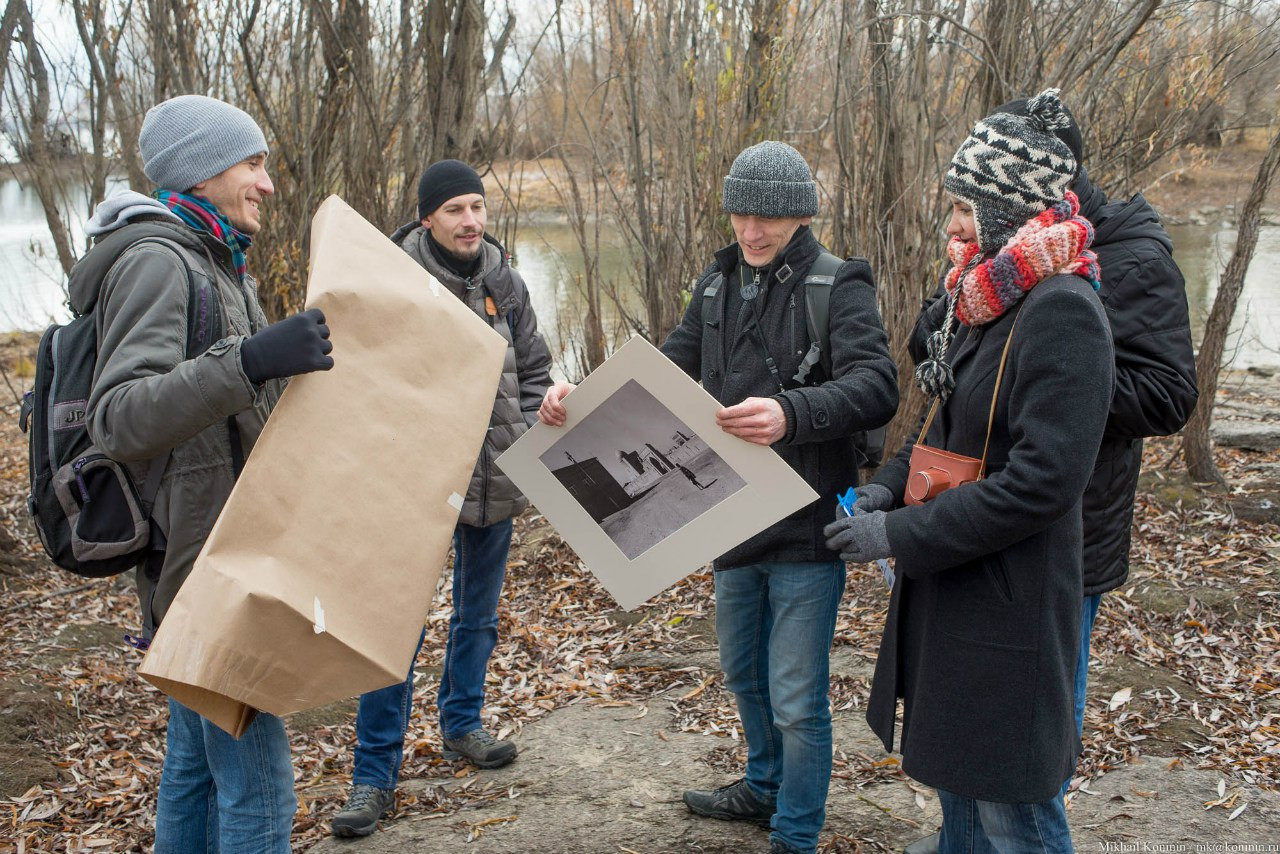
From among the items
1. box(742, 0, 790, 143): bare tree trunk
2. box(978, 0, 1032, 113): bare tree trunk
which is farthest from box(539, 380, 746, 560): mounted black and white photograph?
box(742, 0, 790, 143): bare tree trunk

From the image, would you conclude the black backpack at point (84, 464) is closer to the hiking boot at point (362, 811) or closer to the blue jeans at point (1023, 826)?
the hiking boot at point (362, 811)

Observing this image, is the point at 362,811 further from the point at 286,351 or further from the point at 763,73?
the point at 763,73

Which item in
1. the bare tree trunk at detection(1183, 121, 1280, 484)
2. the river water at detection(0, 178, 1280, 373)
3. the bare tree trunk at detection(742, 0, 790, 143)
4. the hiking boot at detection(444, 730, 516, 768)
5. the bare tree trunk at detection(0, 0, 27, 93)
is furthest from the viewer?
the river water at detection(0, 178, 1280, 373)

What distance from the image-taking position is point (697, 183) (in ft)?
19.2

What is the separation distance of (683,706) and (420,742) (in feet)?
3.57

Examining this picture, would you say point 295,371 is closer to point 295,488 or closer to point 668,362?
point 295,488

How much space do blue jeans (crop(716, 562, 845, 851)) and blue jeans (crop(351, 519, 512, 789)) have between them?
95 cm

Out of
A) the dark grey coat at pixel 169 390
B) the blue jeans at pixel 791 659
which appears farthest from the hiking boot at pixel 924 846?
the dark grey coat at pixel 169 390

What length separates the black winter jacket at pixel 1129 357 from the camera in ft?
8.73

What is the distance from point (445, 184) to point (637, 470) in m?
1.37

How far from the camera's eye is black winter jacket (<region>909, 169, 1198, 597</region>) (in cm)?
266

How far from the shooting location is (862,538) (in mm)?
2336

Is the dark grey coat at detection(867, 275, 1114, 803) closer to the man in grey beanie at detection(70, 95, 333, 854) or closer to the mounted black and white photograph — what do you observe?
the mounted black and white photograph

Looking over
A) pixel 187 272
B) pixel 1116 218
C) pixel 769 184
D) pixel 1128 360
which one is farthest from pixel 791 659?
pixel 187 272
